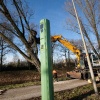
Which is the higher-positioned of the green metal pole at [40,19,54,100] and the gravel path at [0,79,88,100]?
the green metal pole at [40,19,54,100]

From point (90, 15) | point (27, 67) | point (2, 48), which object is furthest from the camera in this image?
point (27, 67)

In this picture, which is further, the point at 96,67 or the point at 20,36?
the point at 96,67

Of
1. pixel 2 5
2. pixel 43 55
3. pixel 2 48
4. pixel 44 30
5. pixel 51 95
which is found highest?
pixel 2 48

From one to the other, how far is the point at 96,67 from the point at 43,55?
14859 millimetres

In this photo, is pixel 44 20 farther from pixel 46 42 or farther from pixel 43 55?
pixel 43 55

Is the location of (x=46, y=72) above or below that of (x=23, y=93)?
above

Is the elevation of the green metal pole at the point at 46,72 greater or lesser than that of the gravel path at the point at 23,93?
greater

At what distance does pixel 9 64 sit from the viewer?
46.2 m

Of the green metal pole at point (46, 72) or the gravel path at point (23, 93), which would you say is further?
the gravel path at point (23, 93)

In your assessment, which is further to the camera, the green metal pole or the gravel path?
the gravel path

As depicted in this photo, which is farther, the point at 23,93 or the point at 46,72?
the point at 23,93

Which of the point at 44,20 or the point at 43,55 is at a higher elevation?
the point at 44,20

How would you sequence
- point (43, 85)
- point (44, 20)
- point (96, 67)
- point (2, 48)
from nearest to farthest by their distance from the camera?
point (43, 85), point (44, 20), point (96, 67), point (2, 48)

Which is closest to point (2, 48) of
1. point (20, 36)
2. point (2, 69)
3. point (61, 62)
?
point (2, 69)
